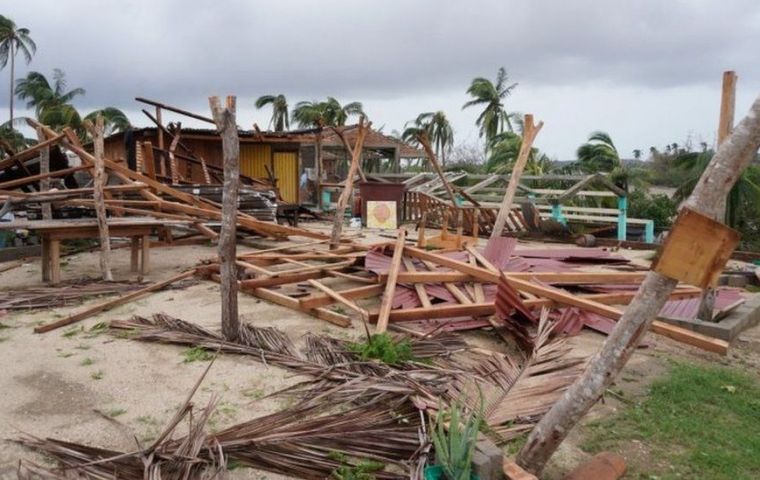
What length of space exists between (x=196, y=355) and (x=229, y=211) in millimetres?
1308

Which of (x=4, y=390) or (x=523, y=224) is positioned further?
(x=523, y=224)

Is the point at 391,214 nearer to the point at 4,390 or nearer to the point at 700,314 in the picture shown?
the point at 700,314

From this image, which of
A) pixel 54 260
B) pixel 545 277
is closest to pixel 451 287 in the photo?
pixel 545 277

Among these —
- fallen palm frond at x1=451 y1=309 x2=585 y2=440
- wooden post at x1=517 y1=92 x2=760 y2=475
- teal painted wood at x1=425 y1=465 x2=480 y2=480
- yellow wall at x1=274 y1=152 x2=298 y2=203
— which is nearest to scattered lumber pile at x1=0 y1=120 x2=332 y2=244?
fallen palm frond at x1=451 y1=309 x2=585 y2=440

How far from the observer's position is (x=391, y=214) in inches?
688

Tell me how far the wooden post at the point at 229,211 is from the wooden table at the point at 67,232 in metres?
3.51

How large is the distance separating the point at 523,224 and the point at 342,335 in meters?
10.1

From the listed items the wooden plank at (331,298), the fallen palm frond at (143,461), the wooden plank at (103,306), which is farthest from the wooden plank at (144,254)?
the fallen palm frond at (143,461)

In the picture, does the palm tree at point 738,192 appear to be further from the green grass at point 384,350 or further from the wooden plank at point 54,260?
the wooden plank at point 54,260

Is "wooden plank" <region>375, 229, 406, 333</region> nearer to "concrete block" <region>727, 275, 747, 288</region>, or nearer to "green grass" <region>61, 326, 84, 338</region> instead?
"green grass" <region>61, 326, 84, 338</region>

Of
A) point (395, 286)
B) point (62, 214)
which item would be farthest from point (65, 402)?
point (62, 214)

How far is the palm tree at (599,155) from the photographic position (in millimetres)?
21734

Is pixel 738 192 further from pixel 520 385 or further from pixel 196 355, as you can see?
pixel 196 355

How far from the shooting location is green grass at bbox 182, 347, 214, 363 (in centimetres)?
535
